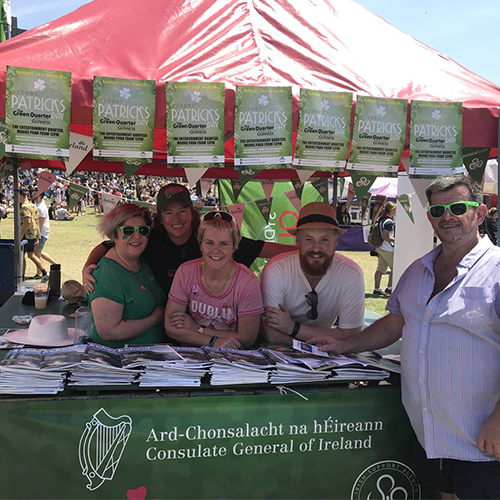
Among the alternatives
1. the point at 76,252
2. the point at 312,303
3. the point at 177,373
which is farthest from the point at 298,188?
the point at 76,252

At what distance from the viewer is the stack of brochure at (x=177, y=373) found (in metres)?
Answer: 2.26

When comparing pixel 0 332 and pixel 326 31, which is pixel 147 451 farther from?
pixel 326 31

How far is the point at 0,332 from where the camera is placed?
3.52 metres

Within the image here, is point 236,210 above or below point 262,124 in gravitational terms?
below

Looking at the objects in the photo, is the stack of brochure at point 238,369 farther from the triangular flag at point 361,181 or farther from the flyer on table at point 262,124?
the triangular flag at point 361,181

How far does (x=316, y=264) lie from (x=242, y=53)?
1.35m

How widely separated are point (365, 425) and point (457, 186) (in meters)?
1.19

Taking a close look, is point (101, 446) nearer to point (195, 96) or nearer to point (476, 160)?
point (195, 96)

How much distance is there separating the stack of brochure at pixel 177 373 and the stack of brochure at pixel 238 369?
5 cm

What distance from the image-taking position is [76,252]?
15180 mm

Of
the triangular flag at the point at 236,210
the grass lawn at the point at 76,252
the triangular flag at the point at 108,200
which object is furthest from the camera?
the grass lawn at the point at 76,252

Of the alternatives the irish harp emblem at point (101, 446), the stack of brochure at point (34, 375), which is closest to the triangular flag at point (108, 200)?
the stack of brochure at point (34, 375)

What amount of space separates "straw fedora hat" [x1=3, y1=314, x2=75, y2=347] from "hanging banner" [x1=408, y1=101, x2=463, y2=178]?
7.41 ft

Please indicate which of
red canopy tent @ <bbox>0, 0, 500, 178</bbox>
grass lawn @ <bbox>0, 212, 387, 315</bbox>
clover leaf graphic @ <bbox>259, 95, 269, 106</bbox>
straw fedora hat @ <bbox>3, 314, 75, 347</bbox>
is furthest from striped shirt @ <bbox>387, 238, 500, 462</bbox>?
grass lawn @ <bbox>0, 212, 387, 315</bbox>
